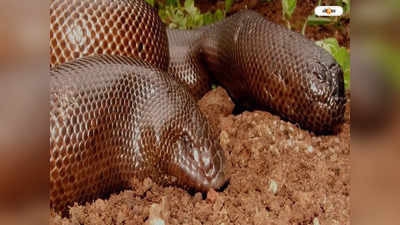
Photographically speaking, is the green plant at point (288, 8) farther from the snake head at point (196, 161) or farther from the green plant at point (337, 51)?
the snake head at point (196, 161)

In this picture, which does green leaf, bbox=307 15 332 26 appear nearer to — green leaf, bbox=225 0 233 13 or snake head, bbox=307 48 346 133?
snake head, bbox=307 48 346 133

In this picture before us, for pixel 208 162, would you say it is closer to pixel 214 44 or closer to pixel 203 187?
pixel 203 187

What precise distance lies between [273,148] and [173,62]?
18.7 inches

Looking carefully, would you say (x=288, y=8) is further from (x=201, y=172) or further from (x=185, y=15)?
(x=201, y=172)

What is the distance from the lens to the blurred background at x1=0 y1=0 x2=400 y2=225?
16.4 inches

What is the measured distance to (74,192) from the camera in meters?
0.73

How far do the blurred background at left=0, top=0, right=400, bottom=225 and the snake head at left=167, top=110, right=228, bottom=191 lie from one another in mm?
294

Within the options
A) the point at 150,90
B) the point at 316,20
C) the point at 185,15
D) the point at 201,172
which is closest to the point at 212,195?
the point at 201,172

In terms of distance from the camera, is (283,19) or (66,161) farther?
(283,19)

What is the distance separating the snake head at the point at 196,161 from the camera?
786 millimetres
